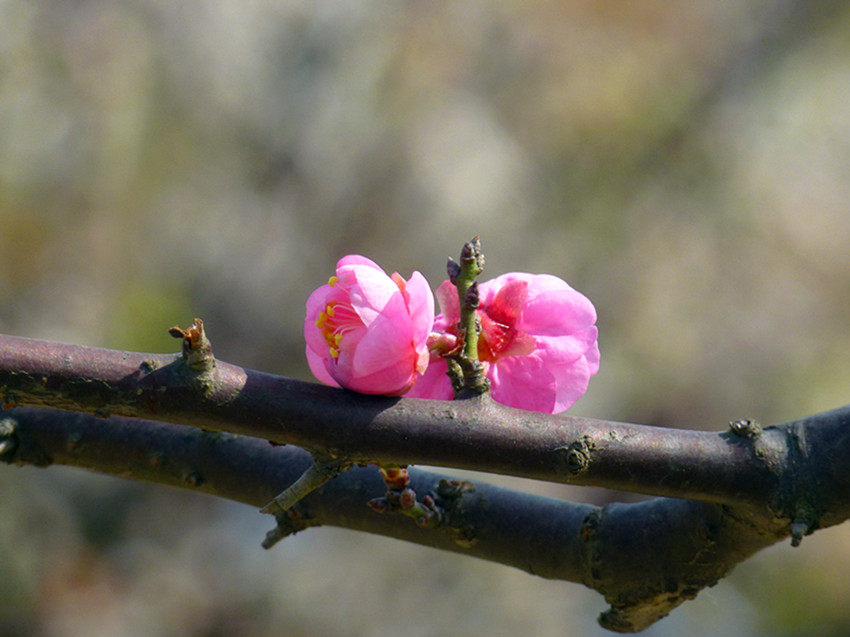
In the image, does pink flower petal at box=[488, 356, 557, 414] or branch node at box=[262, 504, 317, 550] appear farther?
branch node at box=[262, 504, 317, 550]

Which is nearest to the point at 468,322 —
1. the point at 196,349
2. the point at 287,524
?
the point at 196,349

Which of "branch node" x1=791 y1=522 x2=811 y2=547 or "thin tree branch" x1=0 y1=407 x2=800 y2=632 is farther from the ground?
"thin tree branch" x1=0 y1=407 x2=800 y2=632

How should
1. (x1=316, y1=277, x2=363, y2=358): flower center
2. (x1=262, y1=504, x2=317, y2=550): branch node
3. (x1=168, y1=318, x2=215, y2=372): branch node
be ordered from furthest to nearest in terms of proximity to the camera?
(x1=262, y1=504, x2=317, y2=550): branch node, (x1=316, y1=277, x2=363, y2=358): flower center, (x1=168, y1=318, x2=215, y2=372): branch node

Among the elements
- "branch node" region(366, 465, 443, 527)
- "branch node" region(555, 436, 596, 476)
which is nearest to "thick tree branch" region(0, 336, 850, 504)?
"branch node" region(555, 436, 596, 476)

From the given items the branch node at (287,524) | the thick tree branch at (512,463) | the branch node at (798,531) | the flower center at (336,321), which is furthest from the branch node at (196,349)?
the branch node at (798,531)

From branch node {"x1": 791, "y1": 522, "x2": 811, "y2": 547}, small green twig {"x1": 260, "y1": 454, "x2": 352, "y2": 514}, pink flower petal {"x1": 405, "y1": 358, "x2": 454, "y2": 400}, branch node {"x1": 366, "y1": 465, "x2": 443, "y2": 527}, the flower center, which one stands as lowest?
small green twig {"x1": 260, "y1": 454, "x2": 352, "y2": 514}

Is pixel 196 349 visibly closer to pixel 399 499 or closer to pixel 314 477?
pixel 314 477

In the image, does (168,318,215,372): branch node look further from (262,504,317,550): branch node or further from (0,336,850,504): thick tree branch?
(262,504,317,550): branch node
